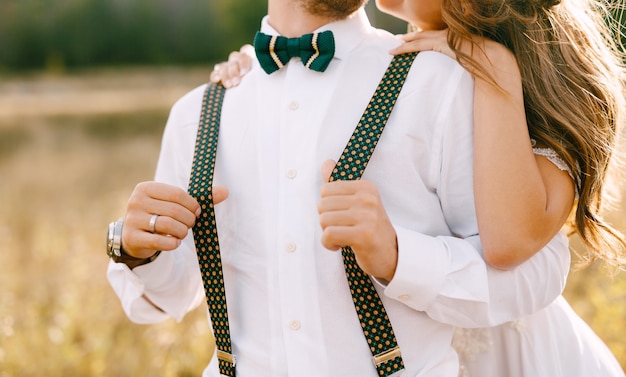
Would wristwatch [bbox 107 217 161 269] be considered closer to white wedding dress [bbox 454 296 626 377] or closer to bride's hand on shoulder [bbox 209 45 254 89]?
bride's hand on shoulder [bbox 209 45 254 89]

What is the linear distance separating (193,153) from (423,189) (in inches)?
24.0

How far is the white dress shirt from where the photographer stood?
1.61 meters

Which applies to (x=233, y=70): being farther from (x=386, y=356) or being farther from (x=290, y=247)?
(x=386, y=356)

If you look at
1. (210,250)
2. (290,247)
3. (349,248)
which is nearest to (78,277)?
(210,250)

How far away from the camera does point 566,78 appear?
1.73 metres

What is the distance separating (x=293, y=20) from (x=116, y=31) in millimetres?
30101

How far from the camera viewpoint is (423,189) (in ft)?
5.53

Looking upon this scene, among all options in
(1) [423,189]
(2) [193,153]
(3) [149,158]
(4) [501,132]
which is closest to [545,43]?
(4) [501,132]

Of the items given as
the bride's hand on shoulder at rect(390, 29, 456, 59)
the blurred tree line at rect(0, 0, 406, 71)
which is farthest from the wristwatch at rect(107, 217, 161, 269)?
the blurred tree line at rect(0, 0, 406, 71)

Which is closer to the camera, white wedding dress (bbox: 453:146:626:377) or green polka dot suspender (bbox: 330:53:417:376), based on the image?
green polka dot suspender (bbox: 330:53:417:376)

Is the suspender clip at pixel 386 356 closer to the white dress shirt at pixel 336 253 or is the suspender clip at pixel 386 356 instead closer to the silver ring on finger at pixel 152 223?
the white dress shirt at pixel 336 253

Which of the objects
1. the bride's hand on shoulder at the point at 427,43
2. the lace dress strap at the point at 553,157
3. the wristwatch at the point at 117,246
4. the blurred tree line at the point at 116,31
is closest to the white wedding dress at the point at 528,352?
the lace dress strap at the point at 553,157

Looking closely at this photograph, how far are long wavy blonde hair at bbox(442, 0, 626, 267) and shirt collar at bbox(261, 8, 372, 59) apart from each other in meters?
0.24

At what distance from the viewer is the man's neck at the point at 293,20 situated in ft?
6.05
